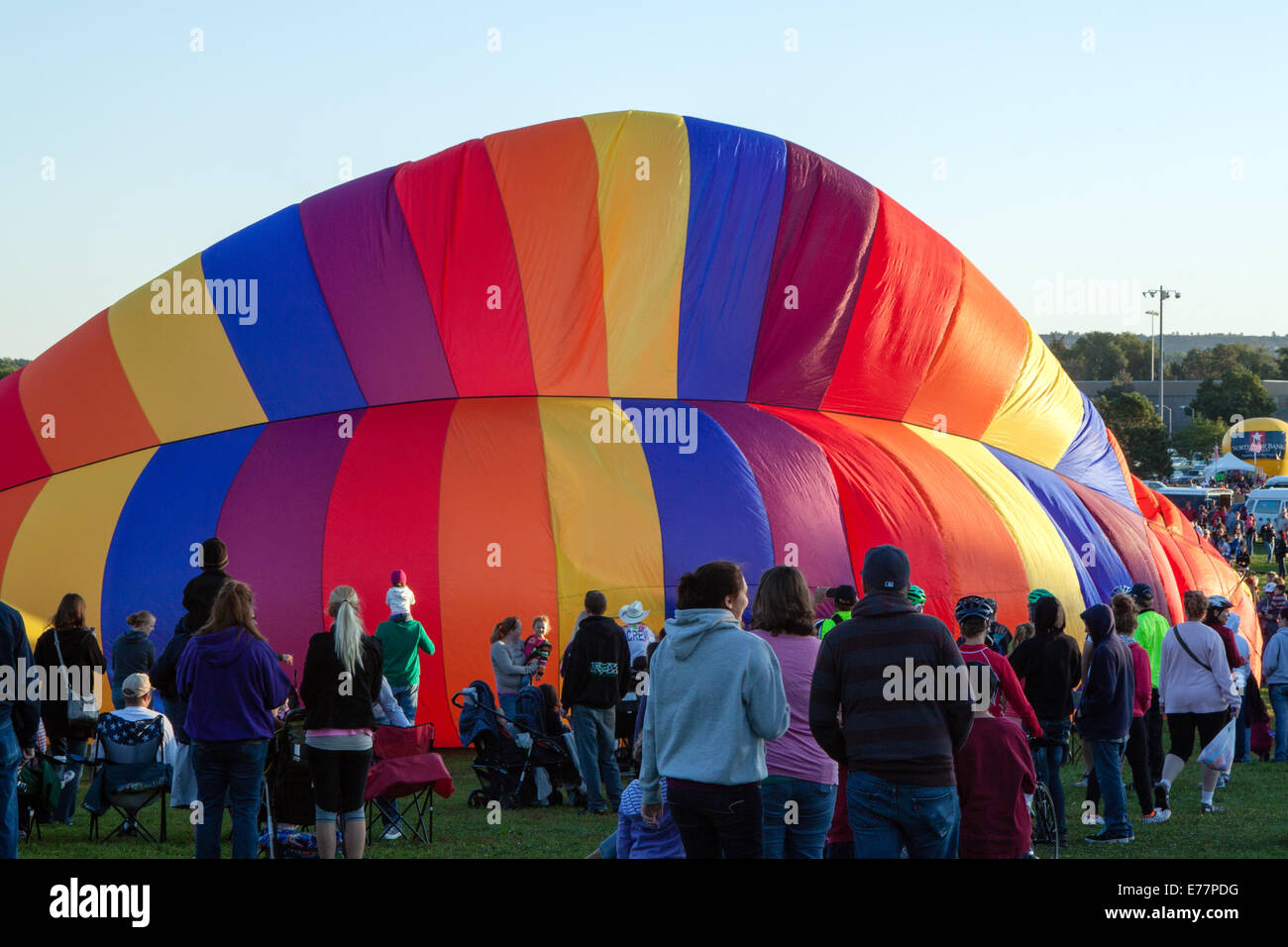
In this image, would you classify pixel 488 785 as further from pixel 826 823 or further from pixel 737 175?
pixel 737 175

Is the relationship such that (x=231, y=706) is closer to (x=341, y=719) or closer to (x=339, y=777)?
(x=341, y=719)

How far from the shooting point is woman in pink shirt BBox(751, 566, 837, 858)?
19.2ft

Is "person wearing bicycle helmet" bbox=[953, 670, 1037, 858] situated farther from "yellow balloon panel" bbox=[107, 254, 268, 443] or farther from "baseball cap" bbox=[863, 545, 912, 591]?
"yellow balloon panel" bbox=[107, 254, 268, 443]

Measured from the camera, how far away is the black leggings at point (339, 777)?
743 cm

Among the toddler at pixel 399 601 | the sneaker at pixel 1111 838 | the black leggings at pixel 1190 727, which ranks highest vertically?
the toddler at pixel 399 601

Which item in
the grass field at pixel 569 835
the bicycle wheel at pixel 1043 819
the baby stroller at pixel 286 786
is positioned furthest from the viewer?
the grass field at pixel 569 835

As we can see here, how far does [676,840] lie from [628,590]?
7423 mm

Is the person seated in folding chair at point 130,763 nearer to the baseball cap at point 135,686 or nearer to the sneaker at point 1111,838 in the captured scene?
the baseball cap at point 135,686

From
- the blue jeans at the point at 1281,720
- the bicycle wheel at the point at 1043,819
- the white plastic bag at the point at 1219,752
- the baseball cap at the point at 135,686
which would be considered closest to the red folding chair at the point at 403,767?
the baseball cap at the point at 135,686

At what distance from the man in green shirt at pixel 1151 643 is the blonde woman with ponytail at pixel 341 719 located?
643cm

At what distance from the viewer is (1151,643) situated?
1196 centimetres

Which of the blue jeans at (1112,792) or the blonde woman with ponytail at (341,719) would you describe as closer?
the blonde woman with ponytail at (341,719)
